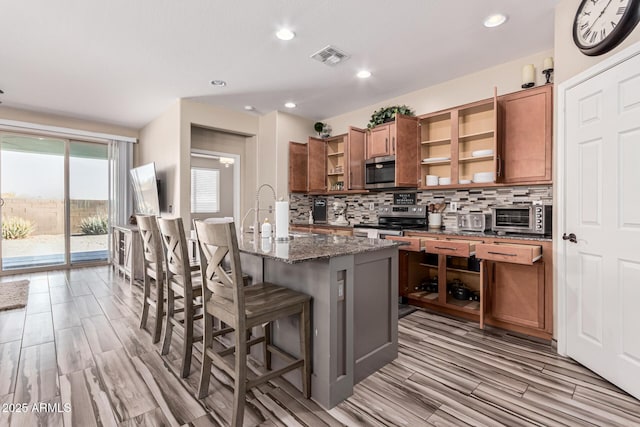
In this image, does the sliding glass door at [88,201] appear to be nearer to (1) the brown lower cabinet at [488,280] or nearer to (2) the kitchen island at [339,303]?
(2) the kitchen island at [339,303]

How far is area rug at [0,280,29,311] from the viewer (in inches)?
139

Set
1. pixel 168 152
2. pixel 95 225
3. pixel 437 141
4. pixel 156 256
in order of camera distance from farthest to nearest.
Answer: pixel 95 225, pixel 168 152, pixel 437 141, pixel 156 256

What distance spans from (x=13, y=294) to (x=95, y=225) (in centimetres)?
220

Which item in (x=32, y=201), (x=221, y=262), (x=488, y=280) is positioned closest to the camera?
(x=221, y=262)

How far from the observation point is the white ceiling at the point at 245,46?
2428 millimetres

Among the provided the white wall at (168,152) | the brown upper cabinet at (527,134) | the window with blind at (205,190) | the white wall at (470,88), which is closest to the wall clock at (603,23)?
the brown upper cabinet at (527,134)

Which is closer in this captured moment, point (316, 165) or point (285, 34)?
point (285, 34)

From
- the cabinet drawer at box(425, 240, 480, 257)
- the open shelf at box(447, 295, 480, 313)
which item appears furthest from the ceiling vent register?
the open shelf at box(447, 295, 480, 313)

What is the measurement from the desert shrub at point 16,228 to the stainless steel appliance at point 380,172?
5713 millimetres

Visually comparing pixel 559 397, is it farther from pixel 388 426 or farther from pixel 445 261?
pixel 445 261

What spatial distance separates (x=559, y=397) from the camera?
1884 mm

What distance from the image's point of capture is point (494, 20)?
2586mm

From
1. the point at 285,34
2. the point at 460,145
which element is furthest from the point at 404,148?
the point at 285,34

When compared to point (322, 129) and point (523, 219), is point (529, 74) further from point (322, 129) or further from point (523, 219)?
point (322, 129)
